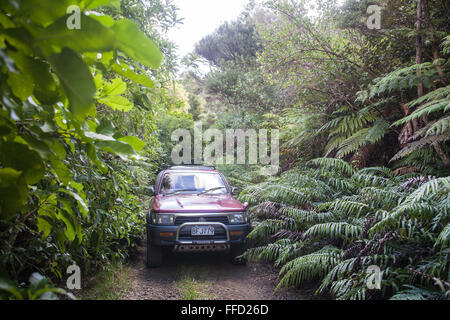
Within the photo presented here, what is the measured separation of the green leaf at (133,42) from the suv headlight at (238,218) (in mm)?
4119

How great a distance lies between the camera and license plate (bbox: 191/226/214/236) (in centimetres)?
448

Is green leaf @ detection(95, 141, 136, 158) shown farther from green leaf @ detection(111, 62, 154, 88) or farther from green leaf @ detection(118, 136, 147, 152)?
green leaf @ detection(111, 62, 154, 88)

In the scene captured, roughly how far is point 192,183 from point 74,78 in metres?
5.16

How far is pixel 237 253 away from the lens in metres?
4.86

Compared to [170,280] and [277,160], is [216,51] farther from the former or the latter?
[170,280]

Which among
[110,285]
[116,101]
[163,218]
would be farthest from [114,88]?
[163,218]

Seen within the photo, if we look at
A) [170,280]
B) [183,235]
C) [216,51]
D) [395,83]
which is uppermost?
[216,51]

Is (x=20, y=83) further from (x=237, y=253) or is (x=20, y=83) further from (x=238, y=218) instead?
(x=237, y=253)

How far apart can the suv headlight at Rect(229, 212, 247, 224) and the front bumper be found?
0.13 m

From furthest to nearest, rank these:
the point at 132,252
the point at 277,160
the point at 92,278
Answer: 1. the point at 277,160
2. the point at 132,252
3. the point at 92,278

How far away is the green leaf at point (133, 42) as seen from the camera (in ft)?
2.44

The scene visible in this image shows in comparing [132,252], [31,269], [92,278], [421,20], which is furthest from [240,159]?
[31,269]
